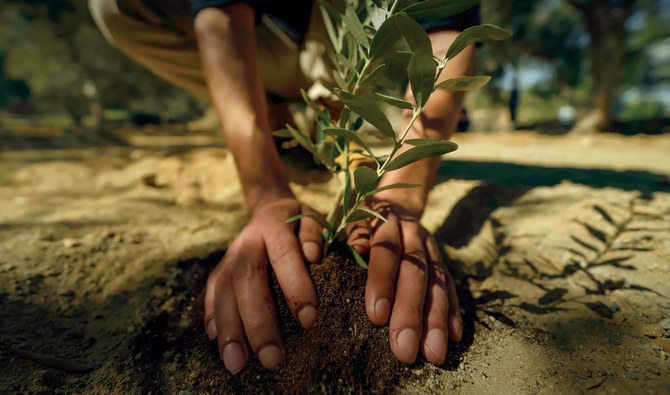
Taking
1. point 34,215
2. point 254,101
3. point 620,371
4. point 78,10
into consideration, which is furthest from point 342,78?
point 78,10

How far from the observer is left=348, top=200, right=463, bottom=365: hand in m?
0.73

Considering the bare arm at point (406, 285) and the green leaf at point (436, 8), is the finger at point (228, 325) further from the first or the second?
the green leaf at point (436, 8)

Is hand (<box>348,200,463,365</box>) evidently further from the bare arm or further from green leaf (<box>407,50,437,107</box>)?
green leaf (<box>407,50,437,107</box>)

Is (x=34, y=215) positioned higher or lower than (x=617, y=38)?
lower

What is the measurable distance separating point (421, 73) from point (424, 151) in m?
0.16

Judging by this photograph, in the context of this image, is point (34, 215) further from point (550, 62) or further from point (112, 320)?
point (550, 62)

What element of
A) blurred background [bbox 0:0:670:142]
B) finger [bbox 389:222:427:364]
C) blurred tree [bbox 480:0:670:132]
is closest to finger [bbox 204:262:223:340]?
finger [bbox 389:222:427:364]

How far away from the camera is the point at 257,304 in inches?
29.5

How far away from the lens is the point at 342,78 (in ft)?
2.39

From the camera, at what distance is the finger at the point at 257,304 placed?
718 millimetres

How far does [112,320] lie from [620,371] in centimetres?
138

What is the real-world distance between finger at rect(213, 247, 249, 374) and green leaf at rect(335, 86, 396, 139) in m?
0.55

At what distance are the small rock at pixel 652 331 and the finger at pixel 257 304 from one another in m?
0.94

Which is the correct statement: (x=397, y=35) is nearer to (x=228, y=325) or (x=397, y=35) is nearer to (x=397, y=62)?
(x=397, y=62)
